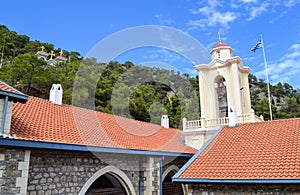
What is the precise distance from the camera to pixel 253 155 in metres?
6.85

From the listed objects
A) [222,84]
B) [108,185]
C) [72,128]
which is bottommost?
[108,185]

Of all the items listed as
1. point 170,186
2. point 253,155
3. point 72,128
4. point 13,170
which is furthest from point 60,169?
point 170,186

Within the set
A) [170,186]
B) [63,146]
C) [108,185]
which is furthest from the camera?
[170,186]

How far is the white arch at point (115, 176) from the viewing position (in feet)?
20.2

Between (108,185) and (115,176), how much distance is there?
595 mm

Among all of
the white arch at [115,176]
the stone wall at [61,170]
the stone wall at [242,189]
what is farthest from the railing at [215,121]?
the stone wall at [61,170]

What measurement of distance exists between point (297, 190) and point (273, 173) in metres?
0.57

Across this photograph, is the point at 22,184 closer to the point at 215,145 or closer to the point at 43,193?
the point at 43,193

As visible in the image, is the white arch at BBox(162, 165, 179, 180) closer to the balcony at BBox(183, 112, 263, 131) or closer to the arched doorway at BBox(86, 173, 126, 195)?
the balcony at BBox(183, 112, 263, 131)

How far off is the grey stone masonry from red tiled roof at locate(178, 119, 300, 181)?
3.95 meters

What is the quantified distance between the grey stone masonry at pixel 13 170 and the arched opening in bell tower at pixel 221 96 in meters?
8.70

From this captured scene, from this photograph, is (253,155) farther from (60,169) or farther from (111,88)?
(111,88)

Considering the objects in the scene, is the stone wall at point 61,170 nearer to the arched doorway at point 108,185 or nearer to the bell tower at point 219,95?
the arched doorway at point 108,185

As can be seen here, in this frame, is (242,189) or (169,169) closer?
(242,189)
